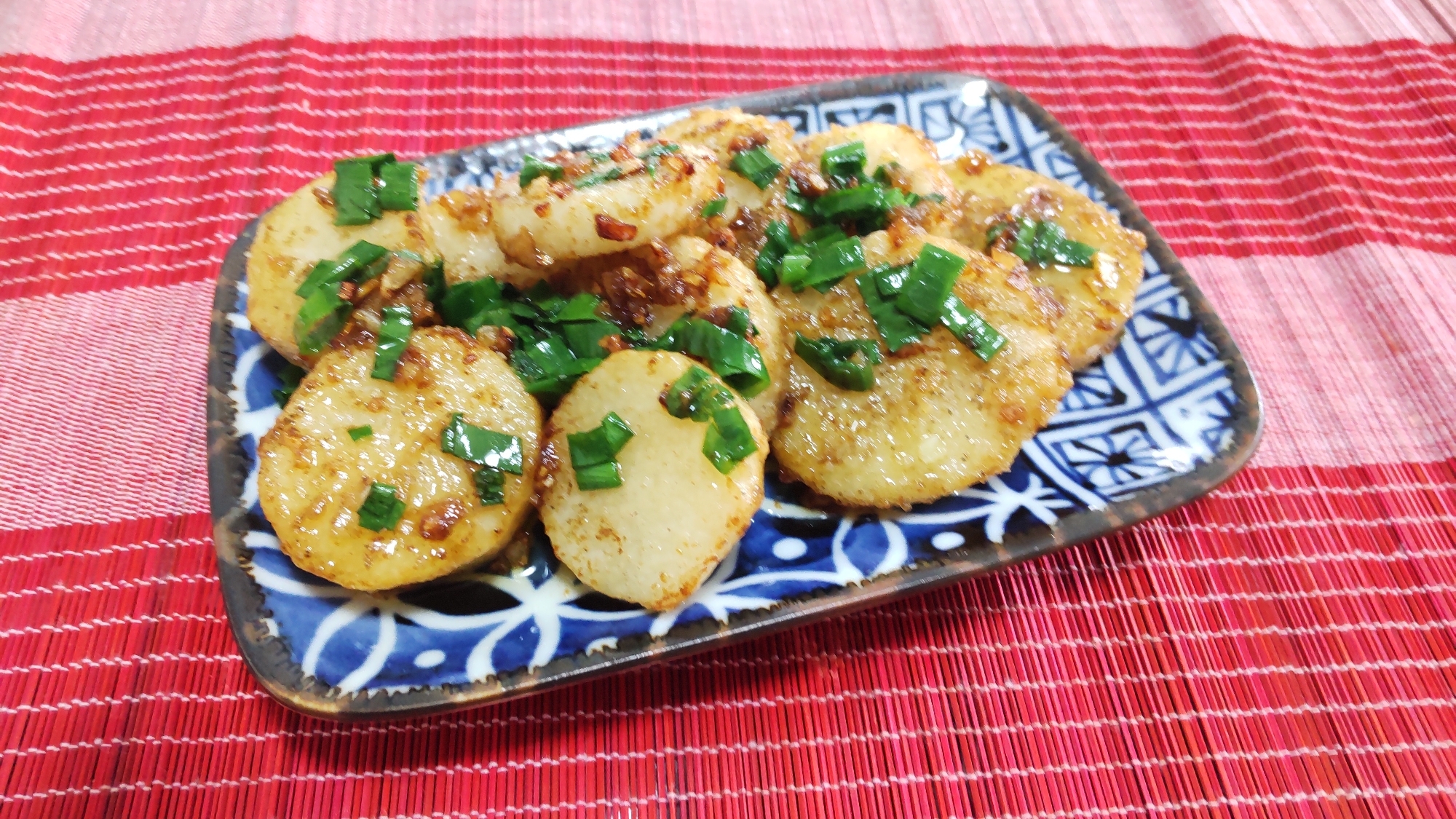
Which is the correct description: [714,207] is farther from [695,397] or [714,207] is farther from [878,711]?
[878,711]

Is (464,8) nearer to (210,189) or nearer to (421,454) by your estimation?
(210,189)

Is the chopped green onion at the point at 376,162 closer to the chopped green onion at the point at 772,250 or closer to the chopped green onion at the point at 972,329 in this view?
the chopped green onion at the point at 772,250

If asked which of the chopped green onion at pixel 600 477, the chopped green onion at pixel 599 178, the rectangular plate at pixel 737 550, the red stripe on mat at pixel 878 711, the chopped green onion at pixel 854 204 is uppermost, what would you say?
the chopped green onion at pixel 599 178

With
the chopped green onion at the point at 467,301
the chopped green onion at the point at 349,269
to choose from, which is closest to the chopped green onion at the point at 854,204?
the chopped green onion at the point at 467,301

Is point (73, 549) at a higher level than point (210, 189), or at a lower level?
lower

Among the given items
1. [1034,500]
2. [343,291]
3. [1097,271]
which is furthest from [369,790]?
[1097,271]

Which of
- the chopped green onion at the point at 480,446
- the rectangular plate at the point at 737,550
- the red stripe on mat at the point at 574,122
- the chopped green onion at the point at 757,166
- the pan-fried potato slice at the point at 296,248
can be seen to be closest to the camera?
the rectangular plate at the point at 737,550

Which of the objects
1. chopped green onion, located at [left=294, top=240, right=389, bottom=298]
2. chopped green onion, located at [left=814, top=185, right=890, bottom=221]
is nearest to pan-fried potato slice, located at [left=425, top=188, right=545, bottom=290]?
chopped green onion, located at [left=294, top=240, right=389, bottom=298]

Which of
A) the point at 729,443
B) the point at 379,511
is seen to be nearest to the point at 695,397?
the point at 729,443
